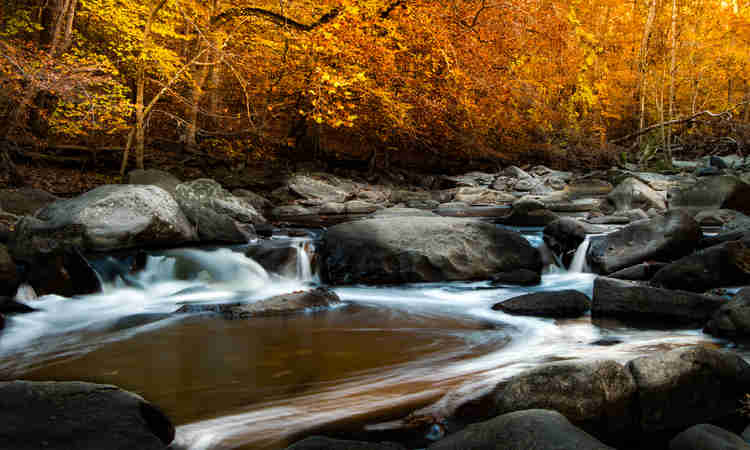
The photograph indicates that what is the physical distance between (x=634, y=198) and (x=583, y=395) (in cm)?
983

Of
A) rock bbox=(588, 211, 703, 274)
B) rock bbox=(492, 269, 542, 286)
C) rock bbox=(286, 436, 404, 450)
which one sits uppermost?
rock bbox=(588, 211, 703, 274)

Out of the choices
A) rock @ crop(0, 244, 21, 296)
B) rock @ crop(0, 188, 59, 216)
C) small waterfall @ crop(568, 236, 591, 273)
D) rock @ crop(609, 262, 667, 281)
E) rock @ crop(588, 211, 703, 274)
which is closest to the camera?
rock @ crop(0, 244, 21, 296)

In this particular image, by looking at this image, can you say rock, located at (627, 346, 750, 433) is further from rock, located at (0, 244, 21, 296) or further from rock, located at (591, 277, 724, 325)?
rock, located at (0, 244, 21, 296)

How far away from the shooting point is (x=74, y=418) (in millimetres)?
2439

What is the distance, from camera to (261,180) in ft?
51.9

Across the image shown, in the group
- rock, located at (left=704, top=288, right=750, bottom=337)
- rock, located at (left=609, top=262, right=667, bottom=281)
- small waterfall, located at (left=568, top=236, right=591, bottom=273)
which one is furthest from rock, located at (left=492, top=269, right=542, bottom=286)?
rock, located at (left=704, top=288, right=750, bottom=337)

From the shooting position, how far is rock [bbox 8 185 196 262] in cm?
675

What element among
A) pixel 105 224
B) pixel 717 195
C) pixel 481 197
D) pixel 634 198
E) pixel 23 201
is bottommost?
pixel 105 224

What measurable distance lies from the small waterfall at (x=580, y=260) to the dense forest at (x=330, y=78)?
164 cm

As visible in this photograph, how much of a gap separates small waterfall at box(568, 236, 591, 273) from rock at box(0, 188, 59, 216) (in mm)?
8185

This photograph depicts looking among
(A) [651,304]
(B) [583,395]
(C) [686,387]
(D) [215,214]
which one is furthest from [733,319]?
(D) [215,214]

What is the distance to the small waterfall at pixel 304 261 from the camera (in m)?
7.43

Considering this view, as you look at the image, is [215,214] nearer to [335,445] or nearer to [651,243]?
[651,243]

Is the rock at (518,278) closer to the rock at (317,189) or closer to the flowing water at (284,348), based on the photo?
the flowing water at (284,348)
